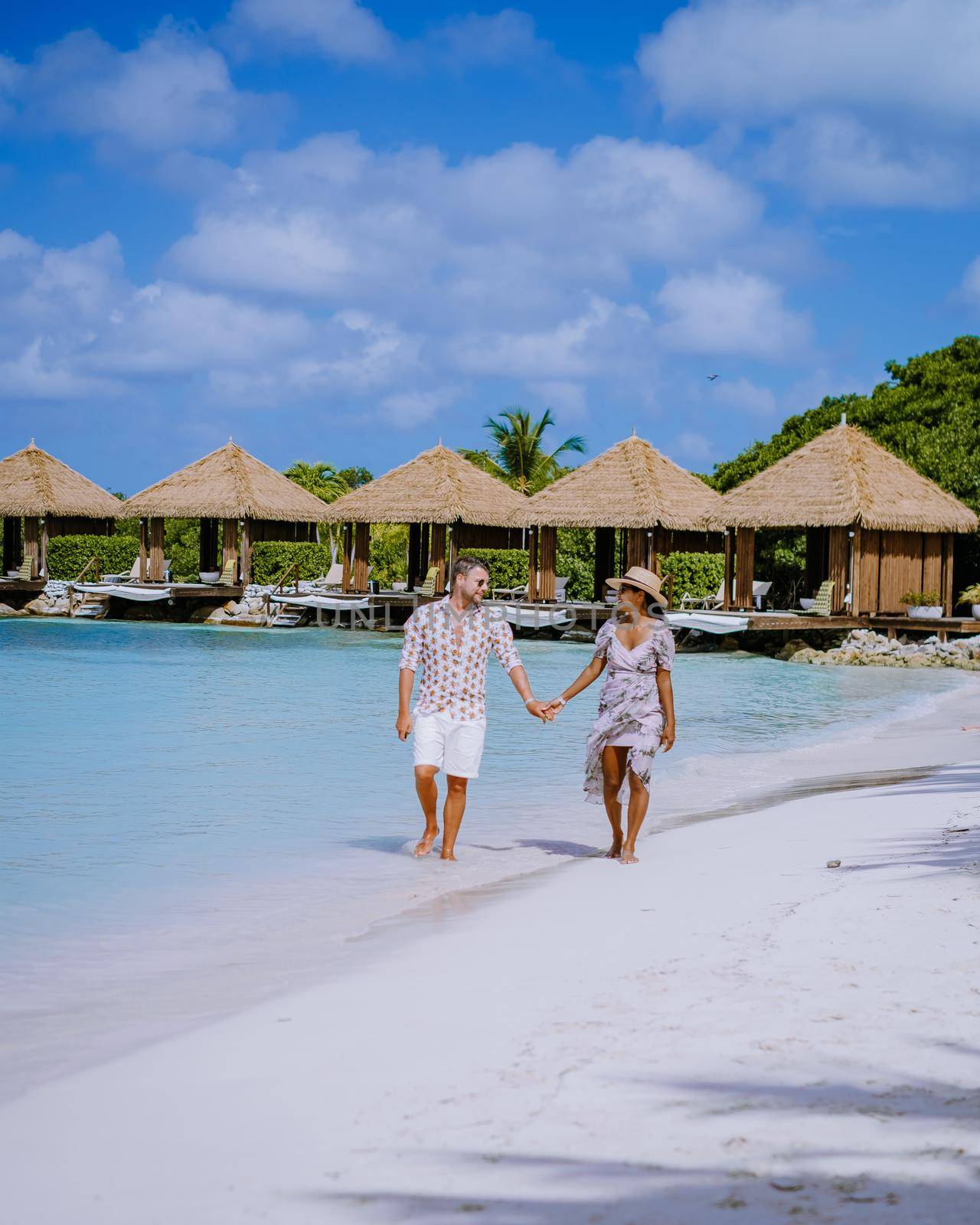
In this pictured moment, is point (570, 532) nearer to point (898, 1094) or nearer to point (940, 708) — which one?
point (940, 708)

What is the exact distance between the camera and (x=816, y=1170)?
2439 mm

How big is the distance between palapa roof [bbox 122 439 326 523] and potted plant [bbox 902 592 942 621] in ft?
48.8

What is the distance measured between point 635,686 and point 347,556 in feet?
90.6

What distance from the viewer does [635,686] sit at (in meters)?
5.99

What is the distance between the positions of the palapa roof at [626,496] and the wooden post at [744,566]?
1794 millimetres

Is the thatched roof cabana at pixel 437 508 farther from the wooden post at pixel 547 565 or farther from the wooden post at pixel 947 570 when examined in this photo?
the wooden post at pixel 947 570

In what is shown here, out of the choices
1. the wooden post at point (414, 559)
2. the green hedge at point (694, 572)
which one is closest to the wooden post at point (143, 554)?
the wooden post at point (414, 559)

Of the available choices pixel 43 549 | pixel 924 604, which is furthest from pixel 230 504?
pixel 924 604

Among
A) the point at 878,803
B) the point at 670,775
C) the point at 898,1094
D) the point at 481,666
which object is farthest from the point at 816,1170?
the point at 670,775

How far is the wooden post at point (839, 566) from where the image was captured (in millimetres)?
24922

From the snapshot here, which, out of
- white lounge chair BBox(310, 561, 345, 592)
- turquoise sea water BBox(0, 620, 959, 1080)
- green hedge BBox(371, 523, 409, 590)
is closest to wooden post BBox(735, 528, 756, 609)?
turquoise sea water BBox(0, 620, 959, 1080)

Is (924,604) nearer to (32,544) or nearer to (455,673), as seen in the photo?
(455,673)

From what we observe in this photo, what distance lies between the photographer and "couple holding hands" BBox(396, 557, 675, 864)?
236 inches

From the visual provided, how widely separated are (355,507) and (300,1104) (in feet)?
94.4
